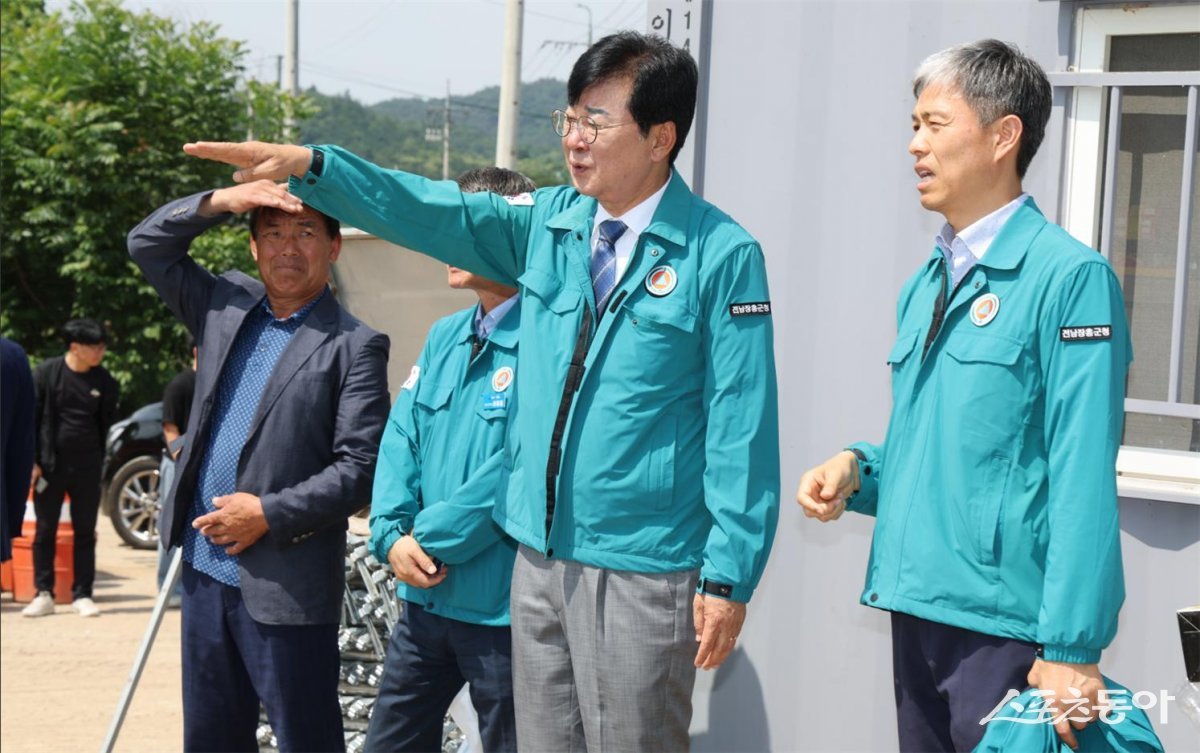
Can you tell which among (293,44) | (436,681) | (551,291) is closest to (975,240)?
(551,291)

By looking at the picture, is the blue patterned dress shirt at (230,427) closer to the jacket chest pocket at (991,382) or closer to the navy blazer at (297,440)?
the navy blazer at (297,440)

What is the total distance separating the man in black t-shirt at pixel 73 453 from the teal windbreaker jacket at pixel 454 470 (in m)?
6.44

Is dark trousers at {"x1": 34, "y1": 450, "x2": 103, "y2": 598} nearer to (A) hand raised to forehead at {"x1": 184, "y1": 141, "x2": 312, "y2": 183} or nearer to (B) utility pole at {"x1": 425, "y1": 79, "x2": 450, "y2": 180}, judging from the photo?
(A) hand raised to forehead at {"x1": 184, "y1": 141, "x2": 312, "y2": 183}

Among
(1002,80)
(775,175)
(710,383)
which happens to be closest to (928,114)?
(1002,80)

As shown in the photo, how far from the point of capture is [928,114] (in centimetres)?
278

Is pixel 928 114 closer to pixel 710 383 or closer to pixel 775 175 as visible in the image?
pixel 710 383

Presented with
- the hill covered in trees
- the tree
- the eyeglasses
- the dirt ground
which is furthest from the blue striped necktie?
the hill covered in trees

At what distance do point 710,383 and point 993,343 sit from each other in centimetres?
65

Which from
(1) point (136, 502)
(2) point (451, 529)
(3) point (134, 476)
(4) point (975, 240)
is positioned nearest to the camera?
(4) point (975, 240)

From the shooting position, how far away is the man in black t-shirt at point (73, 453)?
31.6ft

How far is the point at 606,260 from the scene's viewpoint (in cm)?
316

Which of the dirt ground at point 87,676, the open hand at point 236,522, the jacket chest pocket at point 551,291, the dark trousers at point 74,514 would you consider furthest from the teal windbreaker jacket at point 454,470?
the dark trousers at point 74,514

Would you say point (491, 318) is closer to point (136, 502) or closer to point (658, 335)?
point (658, 335)

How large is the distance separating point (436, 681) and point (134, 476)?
29.7 feet
